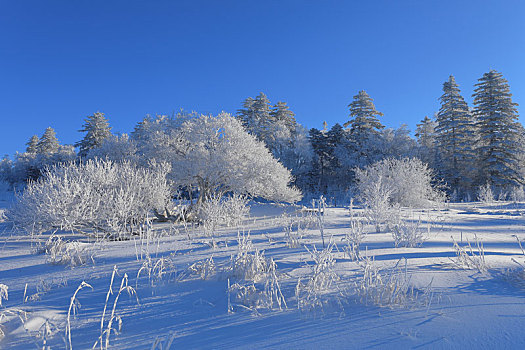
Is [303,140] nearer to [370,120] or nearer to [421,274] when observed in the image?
[370,120]

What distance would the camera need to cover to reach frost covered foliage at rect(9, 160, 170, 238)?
23.2 feet

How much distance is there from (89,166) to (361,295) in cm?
880

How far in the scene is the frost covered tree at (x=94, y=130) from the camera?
1379 inches

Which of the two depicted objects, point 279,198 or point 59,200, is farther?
point 279,198

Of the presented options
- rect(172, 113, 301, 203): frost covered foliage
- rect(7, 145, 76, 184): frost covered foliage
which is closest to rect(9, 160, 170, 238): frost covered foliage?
rect(172, 113, 301, 203): frost covered foliage

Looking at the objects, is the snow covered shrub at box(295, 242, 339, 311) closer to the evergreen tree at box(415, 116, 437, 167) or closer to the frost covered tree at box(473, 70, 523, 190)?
the evergreen tree at box(415, 116, 437, 167)

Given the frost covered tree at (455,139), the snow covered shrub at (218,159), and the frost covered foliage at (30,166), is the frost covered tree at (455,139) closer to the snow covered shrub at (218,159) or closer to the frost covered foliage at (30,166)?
the snow covered shrub at (218,159)

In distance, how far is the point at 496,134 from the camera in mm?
23938

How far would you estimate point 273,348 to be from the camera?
1687 mm

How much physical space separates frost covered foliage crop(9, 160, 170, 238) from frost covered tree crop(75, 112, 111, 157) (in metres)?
30.5

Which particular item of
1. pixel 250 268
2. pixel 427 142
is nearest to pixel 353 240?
pixel 250 268

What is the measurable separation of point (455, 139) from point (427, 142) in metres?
4.88

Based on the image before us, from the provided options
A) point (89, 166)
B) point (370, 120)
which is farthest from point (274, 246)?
point (370, 120)

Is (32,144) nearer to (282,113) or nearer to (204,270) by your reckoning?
(282,113)
